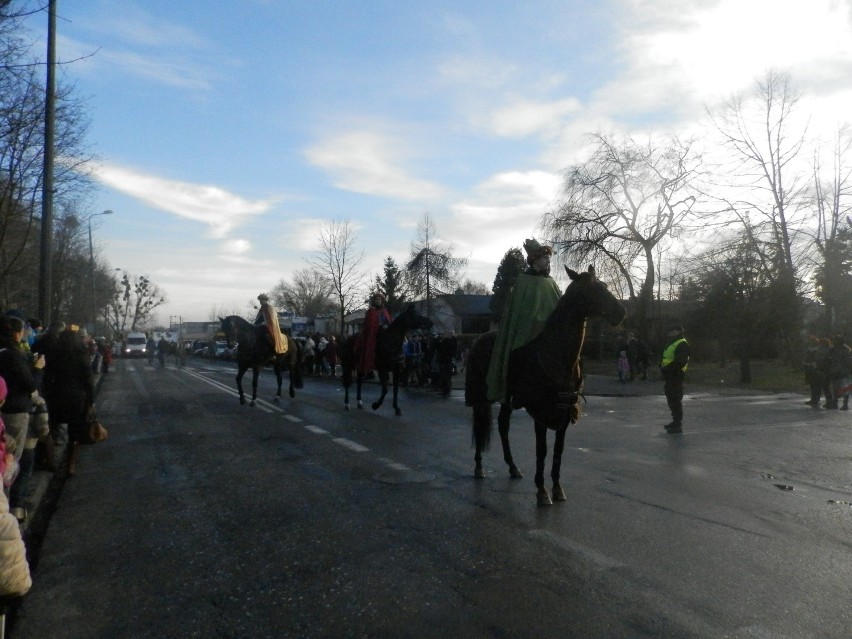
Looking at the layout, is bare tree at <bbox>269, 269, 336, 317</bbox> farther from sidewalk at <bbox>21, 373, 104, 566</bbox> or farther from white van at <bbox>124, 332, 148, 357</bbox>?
sidewalk at <bbox>21, 373, 104, 566</bbox>

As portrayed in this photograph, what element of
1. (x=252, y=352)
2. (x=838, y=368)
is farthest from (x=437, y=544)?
(x=838, y=368)

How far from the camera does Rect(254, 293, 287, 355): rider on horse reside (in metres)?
17.8

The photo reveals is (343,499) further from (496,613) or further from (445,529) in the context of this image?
(496,613)

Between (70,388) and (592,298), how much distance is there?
6052 millimetres

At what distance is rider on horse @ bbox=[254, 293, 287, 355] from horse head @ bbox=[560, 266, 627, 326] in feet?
38.2

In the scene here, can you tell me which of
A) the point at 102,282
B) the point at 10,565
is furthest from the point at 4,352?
the point at 102,282

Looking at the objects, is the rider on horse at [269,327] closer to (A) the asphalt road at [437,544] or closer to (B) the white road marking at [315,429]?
(B) the white road marking at [315,429]

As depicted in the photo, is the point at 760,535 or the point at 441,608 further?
the point at 760,535

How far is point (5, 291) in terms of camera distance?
91.7 feet

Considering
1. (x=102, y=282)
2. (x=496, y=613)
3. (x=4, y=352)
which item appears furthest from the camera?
(x=102, y=282)

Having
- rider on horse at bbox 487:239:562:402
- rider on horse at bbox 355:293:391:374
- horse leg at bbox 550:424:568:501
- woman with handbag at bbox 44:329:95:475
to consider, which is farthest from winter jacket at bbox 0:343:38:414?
rider on horse at bbox 355:293:391:374

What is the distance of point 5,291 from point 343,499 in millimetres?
25302

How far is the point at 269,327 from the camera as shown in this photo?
17781 millimetres

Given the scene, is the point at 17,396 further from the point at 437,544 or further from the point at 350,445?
the point at 350,445
